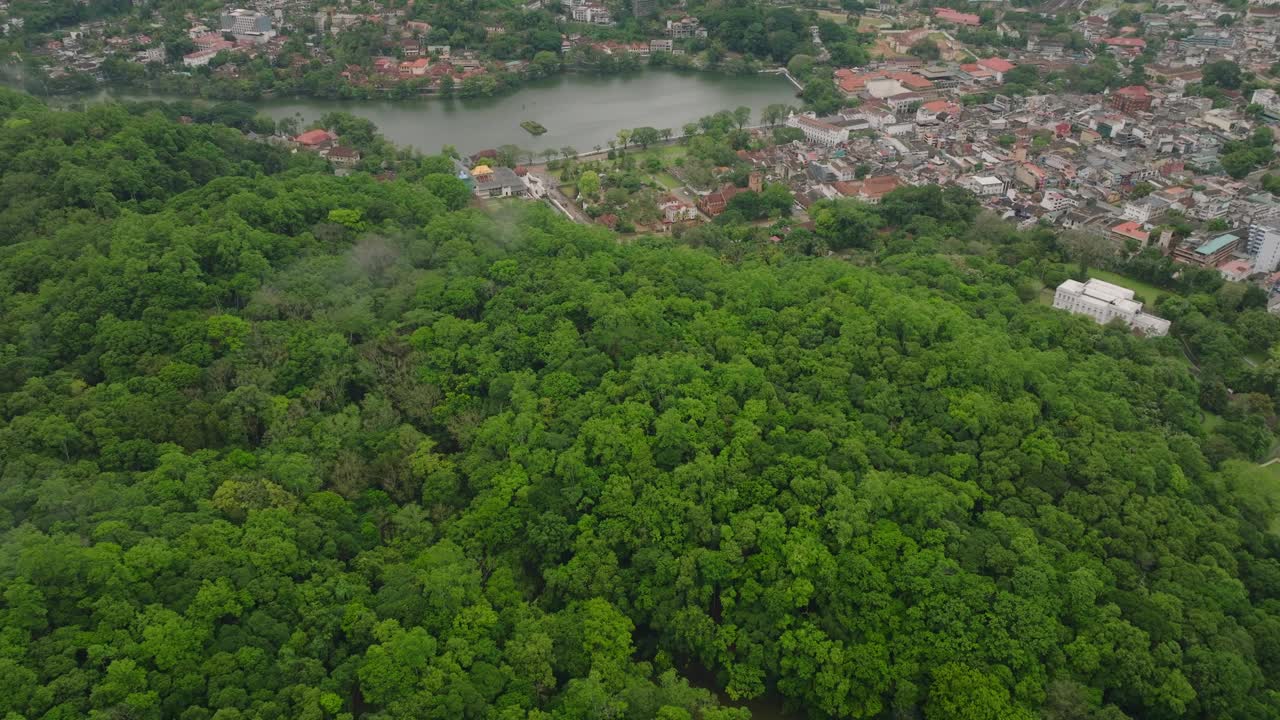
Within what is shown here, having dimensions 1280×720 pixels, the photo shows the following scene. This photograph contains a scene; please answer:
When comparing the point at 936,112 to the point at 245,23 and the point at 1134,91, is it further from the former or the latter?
the point at 245,23

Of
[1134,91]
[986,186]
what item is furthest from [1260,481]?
[1134,91]

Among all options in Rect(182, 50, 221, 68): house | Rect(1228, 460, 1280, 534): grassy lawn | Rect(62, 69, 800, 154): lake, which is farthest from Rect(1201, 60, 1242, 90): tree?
Rect(182, 50, 221, 68): house

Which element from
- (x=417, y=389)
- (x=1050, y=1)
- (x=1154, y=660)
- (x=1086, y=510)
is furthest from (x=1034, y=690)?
(x=1050, y=1)

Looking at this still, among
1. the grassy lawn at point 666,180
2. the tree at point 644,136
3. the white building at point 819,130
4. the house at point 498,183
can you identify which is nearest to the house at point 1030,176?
the white building at point 819,130

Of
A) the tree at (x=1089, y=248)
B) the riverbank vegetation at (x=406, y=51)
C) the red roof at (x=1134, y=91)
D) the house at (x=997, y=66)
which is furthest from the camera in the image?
the house at (x=997, y=66)

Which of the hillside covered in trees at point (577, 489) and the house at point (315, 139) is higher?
the hillside covered in trees at point (577, 489)

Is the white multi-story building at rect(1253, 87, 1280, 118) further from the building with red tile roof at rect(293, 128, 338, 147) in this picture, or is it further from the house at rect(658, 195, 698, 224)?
the building with red tile roof at rect(293, 128, 338, 147)

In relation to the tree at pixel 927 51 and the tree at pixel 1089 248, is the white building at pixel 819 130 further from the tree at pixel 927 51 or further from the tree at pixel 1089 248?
the tree at pixel 927 51
